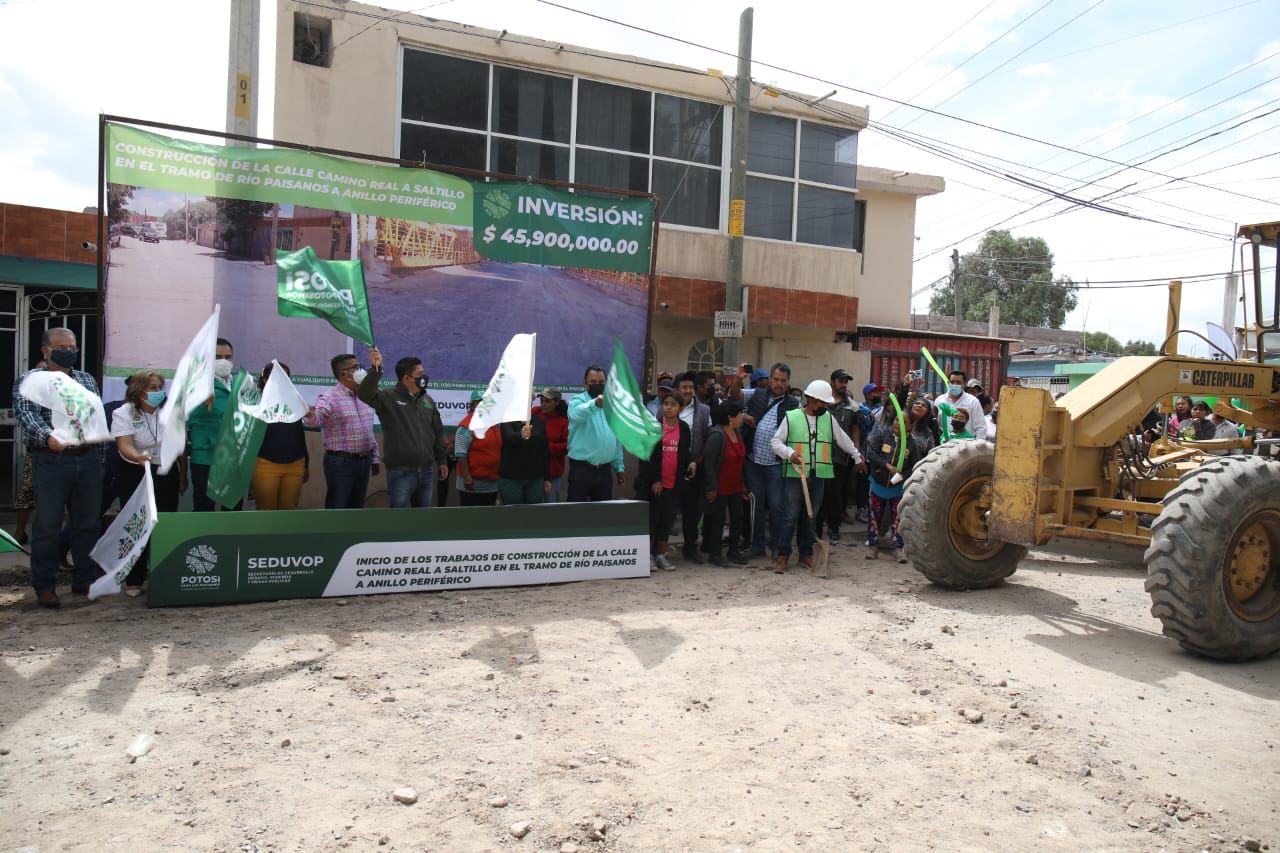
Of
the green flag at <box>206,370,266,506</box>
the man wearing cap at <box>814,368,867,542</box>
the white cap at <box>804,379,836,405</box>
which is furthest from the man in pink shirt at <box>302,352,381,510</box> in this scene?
the man wearing cap at <box>814,368,867,542</box>

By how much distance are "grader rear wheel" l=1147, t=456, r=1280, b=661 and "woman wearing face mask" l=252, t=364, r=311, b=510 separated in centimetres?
637

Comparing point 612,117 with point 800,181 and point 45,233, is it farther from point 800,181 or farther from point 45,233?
point 45,233

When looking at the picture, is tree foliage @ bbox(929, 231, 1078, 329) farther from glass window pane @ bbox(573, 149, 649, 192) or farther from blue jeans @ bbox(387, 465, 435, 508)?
blue jeans @ bbox(387, 465, 435, 508)

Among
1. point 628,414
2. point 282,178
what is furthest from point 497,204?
point 628,414

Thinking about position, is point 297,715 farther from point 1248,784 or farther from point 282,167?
point 282,167

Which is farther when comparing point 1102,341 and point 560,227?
point 1102,341

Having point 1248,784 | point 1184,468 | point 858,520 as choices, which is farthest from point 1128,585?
point 1248,784

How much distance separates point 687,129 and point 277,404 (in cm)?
927

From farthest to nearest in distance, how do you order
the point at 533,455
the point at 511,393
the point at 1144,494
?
the point at 533,455 → the point at 1144,494 → the point at 511,393

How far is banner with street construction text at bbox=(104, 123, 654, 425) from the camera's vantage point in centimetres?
777

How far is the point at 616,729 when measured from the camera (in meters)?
4.47

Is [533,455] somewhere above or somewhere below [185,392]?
below

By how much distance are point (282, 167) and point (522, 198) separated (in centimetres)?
235

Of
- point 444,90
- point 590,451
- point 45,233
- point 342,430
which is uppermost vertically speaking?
point 444,90
